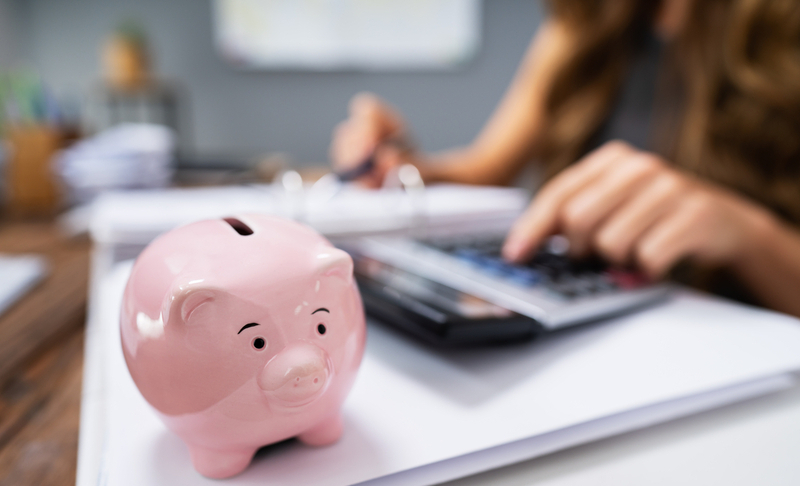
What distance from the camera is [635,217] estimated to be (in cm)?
34

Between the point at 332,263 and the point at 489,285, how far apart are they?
0.50ft

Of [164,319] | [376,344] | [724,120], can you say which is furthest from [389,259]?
[724,120]

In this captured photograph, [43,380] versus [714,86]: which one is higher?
[714,86]

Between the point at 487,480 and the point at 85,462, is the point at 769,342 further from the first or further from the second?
the point at 85,462

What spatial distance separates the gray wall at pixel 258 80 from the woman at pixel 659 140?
1628 millimetres

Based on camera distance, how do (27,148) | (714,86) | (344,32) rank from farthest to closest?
(344,32) → (27,148) → (714,86)

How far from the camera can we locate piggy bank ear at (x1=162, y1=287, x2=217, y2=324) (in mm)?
143

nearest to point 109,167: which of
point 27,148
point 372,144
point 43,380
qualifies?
point 27,148

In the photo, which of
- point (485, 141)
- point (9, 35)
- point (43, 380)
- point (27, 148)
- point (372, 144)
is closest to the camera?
point (43, 380)

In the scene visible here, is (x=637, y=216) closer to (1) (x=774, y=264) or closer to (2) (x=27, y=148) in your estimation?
(1) (x=774, y=264)

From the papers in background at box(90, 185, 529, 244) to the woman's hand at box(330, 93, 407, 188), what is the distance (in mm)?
81

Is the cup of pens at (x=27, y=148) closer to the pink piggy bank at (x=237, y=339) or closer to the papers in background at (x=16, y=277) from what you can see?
the papers in background at (x=16, y=277)

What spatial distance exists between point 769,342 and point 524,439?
15cm

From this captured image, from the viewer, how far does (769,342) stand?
0.24 meters
